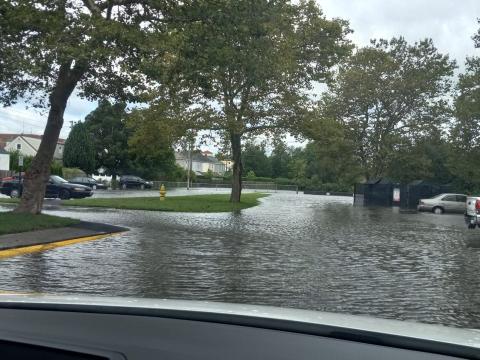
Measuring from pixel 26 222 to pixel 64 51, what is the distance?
4636 mm

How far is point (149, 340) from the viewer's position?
199cm

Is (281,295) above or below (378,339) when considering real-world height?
below

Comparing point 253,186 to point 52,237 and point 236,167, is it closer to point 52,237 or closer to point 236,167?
point 236,167

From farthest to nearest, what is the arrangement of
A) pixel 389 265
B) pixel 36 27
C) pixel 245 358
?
1. pixel 36 27
2. pixel 389 265
3. pixel 245 358

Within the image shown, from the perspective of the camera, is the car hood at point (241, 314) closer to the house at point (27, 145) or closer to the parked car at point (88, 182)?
the parked car at point (88, 182)

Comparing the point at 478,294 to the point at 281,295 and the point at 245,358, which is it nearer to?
the point at 281,295

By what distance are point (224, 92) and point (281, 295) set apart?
26.5 meters

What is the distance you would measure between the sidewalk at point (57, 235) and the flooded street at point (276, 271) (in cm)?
69

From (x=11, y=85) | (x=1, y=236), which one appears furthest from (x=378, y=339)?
(x=11, y=85)

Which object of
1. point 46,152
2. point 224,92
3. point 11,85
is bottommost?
point 46,152

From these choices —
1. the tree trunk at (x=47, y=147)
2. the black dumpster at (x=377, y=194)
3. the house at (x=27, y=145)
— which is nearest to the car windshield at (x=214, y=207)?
the tree trunk at (x=47, y=147)

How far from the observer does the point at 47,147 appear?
58.6 ft

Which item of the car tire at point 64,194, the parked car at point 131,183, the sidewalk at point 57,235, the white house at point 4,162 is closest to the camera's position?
the sidewalk at point 57,235

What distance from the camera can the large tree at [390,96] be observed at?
52031mm
